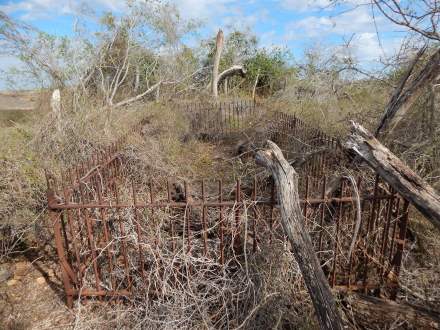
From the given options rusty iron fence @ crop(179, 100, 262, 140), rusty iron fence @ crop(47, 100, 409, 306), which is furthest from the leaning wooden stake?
rusty iron fence @ crop(179, 100, 262, 140)

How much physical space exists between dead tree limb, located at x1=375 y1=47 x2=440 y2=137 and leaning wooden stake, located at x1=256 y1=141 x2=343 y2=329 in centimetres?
194

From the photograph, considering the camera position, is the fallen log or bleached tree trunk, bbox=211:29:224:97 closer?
the fallen log

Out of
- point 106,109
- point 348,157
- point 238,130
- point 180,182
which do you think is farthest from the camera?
point 238,130

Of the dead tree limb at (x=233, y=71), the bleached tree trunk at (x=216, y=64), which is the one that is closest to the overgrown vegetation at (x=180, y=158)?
the bleached tree trunk at (x=216, y=64)

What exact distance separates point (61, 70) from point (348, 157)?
22.0 ft

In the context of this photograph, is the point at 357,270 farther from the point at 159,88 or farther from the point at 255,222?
the point at 159,88

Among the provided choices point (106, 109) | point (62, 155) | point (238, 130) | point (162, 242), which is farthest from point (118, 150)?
point (238, 130)

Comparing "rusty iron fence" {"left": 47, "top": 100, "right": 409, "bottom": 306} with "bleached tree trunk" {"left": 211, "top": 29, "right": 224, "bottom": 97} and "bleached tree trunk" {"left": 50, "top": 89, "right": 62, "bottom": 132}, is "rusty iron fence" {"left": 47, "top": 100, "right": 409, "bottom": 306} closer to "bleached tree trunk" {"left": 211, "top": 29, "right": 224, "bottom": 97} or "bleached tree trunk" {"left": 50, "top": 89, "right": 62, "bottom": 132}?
"bleached tree trunk" {"left": 50, "top": 89, "right": 62, "bottom": 132}

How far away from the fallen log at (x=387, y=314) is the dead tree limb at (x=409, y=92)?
7.07 feet

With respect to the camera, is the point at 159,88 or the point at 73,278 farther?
the point at 159,88

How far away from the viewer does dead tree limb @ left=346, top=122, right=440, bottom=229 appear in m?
2.04

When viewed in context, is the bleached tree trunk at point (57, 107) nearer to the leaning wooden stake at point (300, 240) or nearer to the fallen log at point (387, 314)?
the leaning wooden stake at point (300, 240)

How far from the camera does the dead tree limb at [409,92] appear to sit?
339 cm

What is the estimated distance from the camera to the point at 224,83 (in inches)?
778
